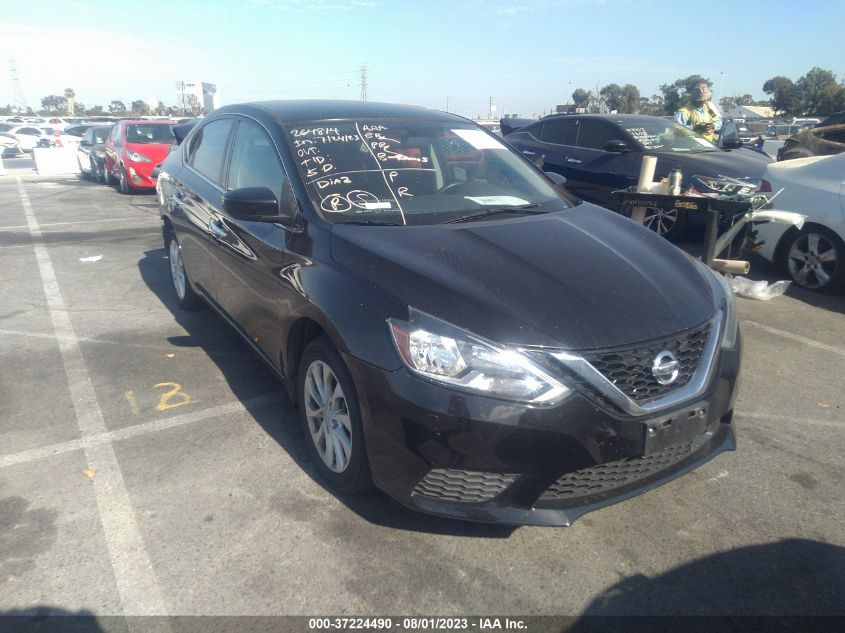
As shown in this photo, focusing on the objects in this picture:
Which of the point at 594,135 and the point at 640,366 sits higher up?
the point at 594,135

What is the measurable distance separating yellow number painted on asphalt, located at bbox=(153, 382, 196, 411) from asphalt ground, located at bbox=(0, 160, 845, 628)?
0.05 feet

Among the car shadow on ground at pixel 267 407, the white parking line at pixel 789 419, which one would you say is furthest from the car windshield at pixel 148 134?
the white parking line at pixel 789 419

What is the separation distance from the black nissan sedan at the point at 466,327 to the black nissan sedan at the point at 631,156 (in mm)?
4287

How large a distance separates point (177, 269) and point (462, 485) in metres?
3.99

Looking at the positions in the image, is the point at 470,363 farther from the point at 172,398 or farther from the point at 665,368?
the point at 172,398

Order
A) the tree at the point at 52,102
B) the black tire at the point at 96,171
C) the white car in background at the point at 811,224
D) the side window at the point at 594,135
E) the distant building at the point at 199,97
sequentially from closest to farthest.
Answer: the white car in background at the point at 811,224 → the side window at the point at 594,135 → the black tire at the point at 96,171 → the distant building at the point at 199,97 → the tree at the point at 52,102

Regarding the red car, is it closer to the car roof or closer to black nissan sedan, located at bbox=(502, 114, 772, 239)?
black nissan sedan, located at bbox=(502, 114, 772, 239)

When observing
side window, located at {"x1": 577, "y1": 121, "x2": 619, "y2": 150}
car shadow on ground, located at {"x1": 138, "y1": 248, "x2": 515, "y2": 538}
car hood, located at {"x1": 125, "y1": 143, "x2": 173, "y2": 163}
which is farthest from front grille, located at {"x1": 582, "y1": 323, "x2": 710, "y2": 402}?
car hood, located at {"x1": 125, "y1": 143, "x2": 173, "y2": 163}

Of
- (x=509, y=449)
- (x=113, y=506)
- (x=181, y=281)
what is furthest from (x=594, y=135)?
(x=113, y=506)

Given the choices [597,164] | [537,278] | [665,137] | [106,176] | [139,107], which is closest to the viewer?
Result: [537,278]

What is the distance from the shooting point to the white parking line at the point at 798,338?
4.87m

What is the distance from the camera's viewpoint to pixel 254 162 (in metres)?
3.83

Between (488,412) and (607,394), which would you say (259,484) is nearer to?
(488,412)

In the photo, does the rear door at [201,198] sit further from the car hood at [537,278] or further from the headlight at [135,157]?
the headlight at [135,157]
